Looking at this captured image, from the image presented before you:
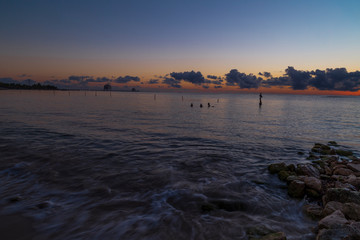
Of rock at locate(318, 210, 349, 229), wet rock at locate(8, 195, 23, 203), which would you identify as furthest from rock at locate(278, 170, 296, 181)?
wet rock at locate(8, 195, 23, 203)

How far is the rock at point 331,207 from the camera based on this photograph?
21.6ft

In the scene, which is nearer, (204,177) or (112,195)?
(112,195)

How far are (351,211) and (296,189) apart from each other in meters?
2.40

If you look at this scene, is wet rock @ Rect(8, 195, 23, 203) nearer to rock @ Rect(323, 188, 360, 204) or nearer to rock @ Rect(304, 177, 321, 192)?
rock @ Rect(323, 188, 360, 204)

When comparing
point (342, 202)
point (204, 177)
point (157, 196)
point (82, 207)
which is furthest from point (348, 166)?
point (82, 207)

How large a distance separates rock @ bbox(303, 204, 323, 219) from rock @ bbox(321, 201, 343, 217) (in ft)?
0.53

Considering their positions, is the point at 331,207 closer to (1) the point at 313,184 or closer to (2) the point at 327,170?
(1) the point at 313,184

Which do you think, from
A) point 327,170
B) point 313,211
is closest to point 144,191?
point 313,211

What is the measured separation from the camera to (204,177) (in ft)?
34.2

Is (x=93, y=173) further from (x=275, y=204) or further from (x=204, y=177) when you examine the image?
(x=275, y=204)

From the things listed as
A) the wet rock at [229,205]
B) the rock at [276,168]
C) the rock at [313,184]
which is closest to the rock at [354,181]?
the rock at [313,184]

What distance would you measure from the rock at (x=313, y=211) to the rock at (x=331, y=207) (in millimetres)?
161

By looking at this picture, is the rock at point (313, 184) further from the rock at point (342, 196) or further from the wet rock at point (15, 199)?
the wet rock at point (15, 199)

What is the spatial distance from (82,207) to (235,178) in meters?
7.21
